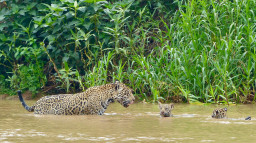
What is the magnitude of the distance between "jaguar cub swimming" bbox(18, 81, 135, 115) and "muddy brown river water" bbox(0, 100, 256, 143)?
0.84ft

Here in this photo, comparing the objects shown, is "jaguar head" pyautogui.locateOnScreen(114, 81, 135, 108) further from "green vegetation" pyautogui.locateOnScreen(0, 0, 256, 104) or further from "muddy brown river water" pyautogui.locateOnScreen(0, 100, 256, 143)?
"green vegetation" pyautogui.locateOnScreen(0, 0, 256, 104)

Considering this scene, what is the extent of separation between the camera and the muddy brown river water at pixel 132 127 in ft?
22.2

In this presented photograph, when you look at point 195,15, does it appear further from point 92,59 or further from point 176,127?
point 176,127

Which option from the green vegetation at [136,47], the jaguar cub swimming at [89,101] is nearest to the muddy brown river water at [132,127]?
the jaguar cub swimming at [89,101]

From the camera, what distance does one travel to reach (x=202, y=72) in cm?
1148

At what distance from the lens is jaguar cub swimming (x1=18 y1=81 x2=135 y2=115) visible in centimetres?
988

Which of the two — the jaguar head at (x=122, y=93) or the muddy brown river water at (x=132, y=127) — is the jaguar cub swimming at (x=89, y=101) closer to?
the jaguar head at (x=122, y=93)

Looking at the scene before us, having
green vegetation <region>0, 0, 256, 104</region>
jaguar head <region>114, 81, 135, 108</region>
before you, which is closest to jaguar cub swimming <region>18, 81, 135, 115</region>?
jaguar head <region>114, 81, 135, 108</region>

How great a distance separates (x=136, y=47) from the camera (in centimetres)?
1404

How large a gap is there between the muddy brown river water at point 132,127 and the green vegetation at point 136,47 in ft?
3.70

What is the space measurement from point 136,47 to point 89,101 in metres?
4.41

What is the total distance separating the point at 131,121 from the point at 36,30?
5.93m

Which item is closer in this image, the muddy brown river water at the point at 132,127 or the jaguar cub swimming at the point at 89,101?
the muddy brown river water at the point at 132,127

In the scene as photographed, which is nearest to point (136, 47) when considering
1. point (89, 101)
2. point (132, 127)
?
point (89, 101)
